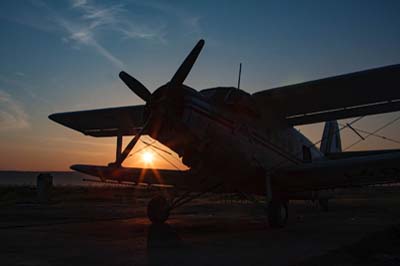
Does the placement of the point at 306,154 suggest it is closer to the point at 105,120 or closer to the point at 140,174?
the point at 140,174

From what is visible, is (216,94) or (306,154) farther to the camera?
(306,154)

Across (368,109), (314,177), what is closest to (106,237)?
(314,177)

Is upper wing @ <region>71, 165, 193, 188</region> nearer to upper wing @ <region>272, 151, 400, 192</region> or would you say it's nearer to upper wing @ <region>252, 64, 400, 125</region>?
upper wing @ <region>272, 151, 400, 192</region>

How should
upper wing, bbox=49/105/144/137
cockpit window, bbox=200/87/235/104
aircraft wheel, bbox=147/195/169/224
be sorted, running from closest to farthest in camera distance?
cockpit window, bbox=200/87/235/104, aircraft wheel, bbox=147/195/169/224, upper wing, bbox=49/105/144/137

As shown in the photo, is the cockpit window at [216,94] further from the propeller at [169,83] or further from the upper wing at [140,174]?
the upper wing at [140,174]

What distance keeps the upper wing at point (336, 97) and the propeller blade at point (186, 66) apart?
256cm

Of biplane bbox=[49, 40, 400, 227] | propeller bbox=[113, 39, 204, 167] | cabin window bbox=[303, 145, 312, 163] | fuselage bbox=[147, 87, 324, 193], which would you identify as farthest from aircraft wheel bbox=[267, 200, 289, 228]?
propeller bbox=[113, 39, 204, 167]

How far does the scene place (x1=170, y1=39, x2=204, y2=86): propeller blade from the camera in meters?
9.80

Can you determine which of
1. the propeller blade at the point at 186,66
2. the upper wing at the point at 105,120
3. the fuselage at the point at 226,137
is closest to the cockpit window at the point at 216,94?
the fuselage at the point at 226,137

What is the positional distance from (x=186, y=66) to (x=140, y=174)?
4686mm

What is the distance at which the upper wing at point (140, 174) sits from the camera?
42.6 ft

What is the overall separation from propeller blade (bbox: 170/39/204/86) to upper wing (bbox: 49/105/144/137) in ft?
16.6

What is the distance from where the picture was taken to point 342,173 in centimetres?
1105

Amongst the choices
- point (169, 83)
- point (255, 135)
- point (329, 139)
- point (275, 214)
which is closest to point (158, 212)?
point (275, 214)
